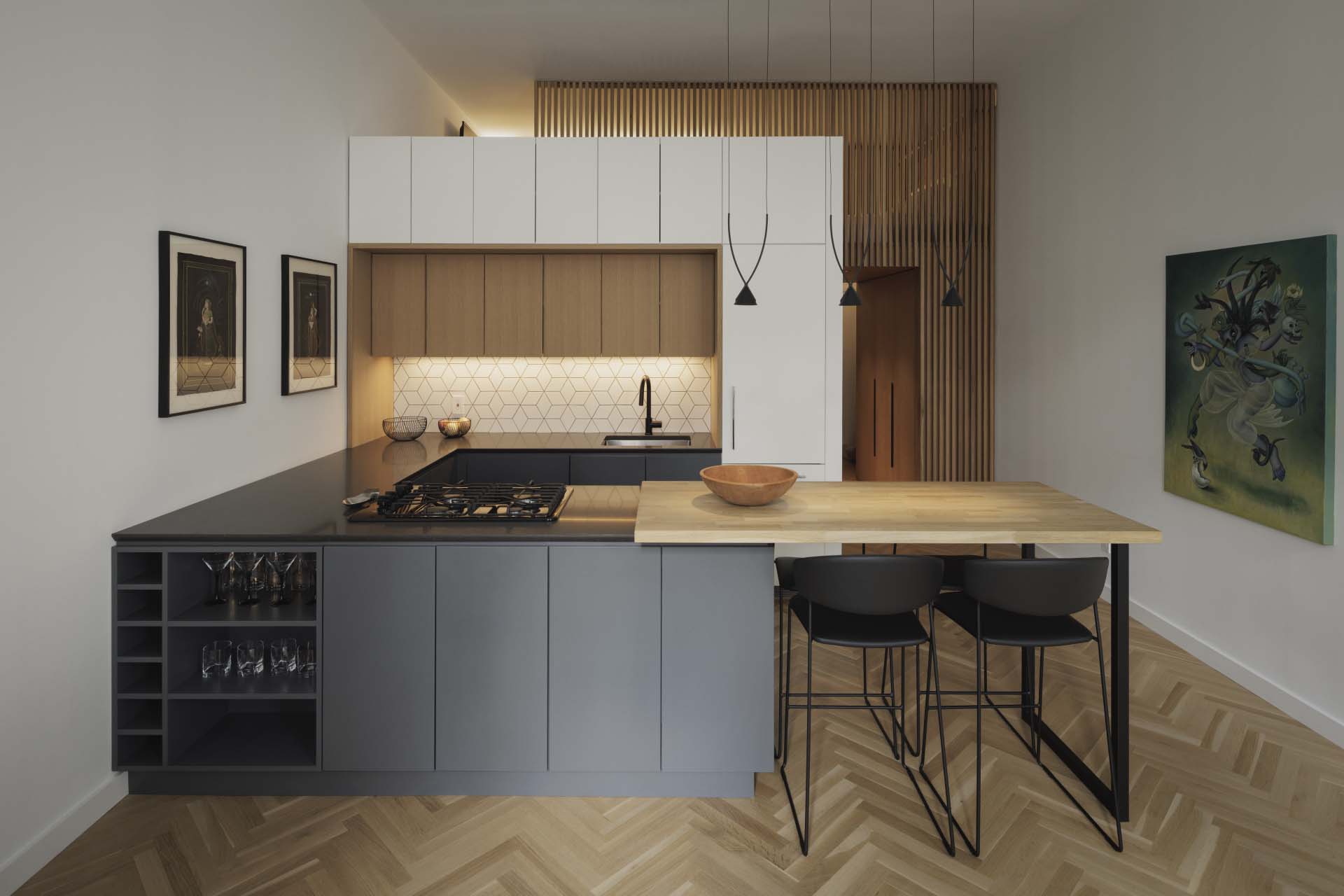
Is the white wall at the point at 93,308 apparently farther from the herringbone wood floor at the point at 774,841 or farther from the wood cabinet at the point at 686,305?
the wood cabinet at the point at 686,305

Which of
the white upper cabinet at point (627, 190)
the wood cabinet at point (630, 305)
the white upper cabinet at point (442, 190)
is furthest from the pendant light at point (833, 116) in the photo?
the white upper cabinet at point (442, 190)

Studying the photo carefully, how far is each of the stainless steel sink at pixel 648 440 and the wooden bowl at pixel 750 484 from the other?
199 cm

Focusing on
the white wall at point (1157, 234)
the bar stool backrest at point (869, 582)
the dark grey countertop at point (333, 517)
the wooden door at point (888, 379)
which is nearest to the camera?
the bar stool backrest at point (869, 582)

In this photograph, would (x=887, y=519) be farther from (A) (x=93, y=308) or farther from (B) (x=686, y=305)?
(B) (x=686, y=305)

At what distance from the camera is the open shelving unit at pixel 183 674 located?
2.57 m

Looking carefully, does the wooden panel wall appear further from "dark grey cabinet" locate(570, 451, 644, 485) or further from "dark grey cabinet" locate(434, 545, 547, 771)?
"dark grey cabinet" locate(434, 545, 547, 771)

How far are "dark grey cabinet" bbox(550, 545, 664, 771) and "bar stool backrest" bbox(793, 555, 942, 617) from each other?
0.40m

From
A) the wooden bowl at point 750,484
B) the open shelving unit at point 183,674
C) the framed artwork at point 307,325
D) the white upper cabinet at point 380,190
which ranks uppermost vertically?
the white upper cabinet at point 380,190

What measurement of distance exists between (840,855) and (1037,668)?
1.88 meters

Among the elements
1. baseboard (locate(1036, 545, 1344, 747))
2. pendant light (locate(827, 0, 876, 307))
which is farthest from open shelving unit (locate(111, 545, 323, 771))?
baseboard (locate(1036, 545, 1344, 747))

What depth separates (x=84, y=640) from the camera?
8.15ft

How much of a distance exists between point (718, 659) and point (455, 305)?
3230 mm

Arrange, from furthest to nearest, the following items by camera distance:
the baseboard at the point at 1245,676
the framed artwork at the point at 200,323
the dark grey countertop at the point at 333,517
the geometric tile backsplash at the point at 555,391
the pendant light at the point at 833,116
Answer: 1. the geometric tile backsplash at the point at 555,391
2. the pendant light at the point at 833,116
3. the baseboard at the point at 1245,676
4. the framed artwork at the point at 200,323
5. the dark grey countertop at the point at 333,517

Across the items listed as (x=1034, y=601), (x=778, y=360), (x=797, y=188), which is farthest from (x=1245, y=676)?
(x=797, y=188)
